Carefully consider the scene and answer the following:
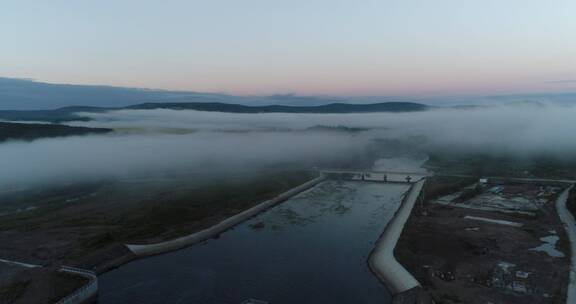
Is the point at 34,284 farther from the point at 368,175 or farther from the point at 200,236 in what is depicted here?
the point at 368,175

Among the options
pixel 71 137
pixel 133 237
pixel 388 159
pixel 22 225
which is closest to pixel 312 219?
pixel 133 237

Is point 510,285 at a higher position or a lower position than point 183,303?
higher

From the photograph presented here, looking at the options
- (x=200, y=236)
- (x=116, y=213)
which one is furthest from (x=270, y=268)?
(x=116, y=213)

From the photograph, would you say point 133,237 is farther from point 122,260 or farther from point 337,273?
point 337,273

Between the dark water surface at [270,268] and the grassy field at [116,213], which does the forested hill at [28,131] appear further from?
the dark water surface at [270,268]

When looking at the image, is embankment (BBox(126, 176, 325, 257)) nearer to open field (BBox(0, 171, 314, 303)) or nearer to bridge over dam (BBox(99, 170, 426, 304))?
bridge over dam (BBox(99, 170, 426, 304))

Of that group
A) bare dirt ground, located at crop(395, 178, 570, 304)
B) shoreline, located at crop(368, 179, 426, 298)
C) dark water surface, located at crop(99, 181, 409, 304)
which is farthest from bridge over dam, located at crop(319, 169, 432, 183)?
shoreline, located at crop(368, 179, 426, 298)
